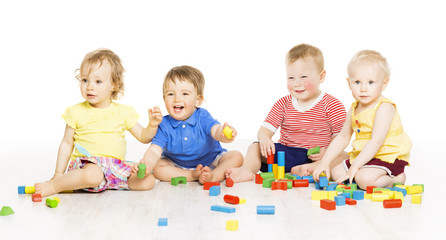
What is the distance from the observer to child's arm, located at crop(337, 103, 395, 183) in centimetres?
282

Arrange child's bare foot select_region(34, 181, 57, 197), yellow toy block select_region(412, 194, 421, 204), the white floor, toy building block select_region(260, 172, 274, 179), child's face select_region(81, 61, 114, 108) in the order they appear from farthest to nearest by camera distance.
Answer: toy building block select_region(260, 172, 274, 179) → child's face select_region(81, 61, 114, 108) → child's bare foot select_region(34, 181, 57, 197) → yellow toy block select_region(412, 194, 421, 204) → the white floor

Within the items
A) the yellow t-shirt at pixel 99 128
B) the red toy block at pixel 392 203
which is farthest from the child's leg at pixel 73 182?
the red toy block at pixel 392 203

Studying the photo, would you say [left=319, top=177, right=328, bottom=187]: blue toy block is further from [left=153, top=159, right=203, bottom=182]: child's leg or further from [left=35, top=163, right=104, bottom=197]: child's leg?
[left=35, top=163, right=104, bottom=197]: child's leg

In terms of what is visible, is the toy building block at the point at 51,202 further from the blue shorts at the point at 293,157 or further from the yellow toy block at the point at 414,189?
the yellow toy block at the point at 414,189

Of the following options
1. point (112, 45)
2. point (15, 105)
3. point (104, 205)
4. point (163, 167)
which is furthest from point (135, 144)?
point (104, 205)

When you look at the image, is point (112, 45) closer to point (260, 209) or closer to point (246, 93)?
point (246, 93)

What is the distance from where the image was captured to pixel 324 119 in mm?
3332

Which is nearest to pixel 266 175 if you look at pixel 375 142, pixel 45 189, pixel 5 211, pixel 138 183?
pixel 375 142

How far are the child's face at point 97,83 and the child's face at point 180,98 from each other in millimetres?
330

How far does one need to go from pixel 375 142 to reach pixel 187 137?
1.02 metres

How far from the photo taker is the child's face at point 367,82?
284 cm

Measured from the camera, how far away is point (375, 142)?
2818 millimetres

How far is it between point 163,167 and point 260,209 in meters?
0.94

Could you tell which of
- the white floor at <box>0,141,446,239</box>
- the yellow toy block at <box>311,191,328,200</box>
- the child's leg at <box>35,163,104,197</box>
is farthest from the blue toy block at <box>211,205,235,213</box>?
the child's leg at <box>35,163,104,197</box>
